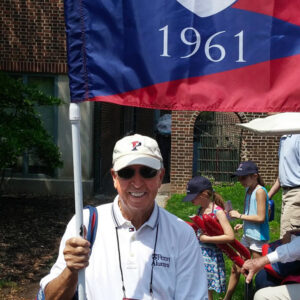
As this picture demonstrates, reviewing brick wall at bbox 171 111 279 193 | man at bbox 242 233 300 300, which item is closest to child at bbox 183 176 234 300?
man at bbox 242 233 300 300

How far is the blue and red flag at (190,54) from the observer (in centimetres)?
313

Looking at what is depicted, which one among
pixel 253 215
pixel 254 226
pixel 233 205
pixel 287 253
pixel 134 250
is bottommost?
pixel 233 205

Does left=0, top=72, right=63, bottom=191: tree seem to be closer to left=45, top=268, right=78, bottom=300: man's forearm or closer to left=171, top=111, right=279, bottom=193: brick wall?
left=171, top=111, right=279, bottom=193: brick wall

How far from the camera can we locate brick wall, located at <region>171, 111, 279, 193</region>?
12633 mm

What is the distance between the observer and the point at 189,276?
2559mm

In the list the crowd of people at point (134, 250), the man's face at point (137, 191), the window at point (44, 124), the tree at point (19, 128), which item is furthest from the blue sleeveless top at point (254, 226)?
the window at point (44, 124)

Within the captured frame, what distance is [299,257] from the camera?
12.6 feet

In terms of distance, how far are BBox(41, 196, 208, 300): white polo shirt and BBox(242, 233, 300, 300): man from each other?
1.41 m

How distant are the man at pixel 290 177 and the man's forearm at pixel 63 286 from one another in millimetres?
4476

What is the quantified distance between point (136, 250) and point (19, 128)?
7.57 m

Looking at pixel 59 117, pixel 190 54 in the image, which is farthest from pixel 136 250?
pixel 59 117

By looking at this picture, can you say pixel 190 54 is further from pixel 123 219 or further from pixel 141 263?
pixel 141 263

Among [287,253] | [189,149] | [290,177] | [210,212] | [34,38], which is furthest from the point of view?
[189,149]

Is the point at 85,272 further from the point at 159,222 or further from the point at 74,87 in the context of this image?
the point at 74,87
